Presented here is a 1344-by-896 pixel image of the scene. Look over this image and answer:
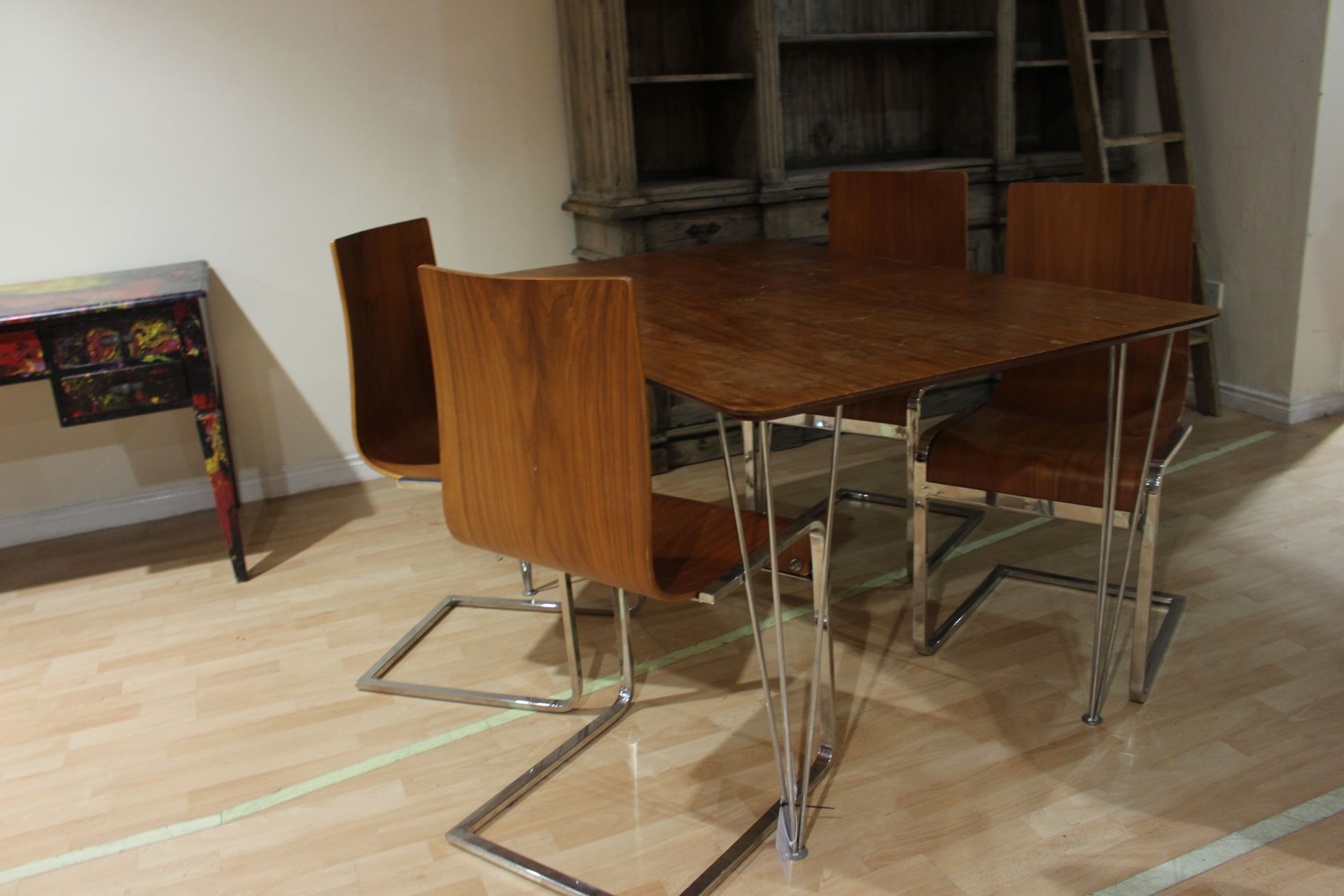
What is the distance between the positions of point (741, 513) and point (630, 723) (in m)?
0.54

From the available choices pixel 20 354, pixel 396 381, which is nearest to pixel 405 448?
pixel 396 381

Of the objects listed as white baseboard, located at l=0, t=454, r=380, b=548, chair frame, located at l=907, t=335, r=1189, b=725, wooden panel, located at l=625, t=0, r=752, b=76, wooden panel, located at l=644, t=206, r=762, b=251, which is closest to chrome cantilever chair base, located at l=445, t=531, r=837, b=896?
chair frame, located at l=907, t=335, r=1189, b=725

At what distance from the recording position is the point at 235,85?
9.96 ft

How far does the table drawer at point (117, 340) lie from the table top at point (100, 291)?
0.15 ft

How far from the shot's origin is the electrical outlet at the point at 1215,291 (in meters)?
3.62

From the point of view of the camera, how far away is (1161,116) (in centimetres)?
358

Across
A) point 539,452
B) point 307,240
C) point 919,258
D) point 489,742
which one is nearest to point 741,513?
point 539,452

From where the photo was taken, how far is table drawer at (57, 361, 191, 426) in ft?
8.32

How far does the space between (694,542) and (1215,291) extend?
2.70 m

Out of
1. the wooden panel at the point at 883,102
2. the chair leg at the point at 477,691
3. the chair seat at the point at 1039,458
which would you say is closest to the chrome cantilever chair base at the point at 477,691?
the chair leg at the point at 477,691

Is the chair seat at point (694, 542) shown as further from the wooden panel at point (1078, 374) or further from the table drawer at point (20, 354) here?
the table drawer at point (20, 354)

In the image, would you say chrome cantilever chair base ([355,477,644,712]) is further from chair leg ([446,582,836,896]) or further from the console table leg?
the console table leg

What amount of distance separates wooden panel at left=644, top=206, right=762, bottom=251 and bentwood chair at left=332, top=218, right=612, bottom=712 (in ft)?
2.88

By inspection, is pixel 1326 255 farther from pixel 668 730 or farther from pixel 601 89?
pixel 668 730
